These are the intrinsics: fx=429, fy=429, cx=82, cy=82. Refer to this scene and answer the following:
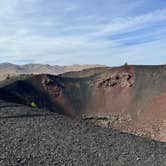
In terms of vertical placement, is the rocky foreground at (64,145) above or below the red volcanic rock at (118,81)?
below

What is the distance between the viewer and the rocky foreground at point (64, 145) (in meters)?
16.3

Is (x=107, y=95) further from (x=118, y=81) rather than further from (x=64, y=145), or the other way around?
(x=64, y=145)

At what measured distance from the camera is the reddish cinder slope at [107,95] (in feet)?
163

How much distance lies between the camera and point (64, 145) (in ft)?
60.1

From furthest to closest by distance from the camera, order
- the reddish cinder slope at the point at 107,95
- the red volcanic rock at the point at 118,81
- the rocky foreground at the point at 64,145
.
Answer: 1. the red volcanic rock at the point at 118,81
2. the reddish cinder slope at the point at 107,95
3. the rocky foreground at the point at 64,145

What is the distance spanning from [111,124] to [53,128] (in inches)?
1110

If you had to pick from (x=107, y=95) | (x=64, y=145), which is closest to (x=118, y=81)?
(x=107, y=95)

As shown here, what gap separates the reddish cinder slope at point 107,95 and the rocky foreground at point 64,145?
24.7m

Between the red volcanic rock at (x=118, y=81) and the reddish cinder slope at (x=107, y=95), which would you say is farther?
the red volcanic rock at (x=118, y=81)

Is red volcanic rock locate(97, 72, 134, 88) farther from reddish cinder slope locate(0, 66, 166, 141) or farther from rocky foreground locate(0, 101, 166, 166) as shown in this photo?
rocky foreground locate(0, 101, 166, 166)

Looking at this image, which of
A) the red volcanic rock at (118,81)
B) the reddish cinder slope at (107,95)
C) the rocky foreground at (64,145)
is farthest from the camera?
the red volcanic rock at (118,81)

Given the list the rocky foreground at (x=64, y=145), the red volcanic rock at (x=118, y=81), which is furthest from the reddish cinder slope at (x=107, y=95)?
the rocky foreground at (x=64, y=145)

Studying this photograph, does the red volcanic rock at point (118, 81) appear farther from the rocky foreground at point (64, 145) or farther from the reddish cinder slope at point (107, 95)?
the rocky foreground at point (64, 145)

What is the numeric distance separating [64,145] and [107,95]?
3949cm
